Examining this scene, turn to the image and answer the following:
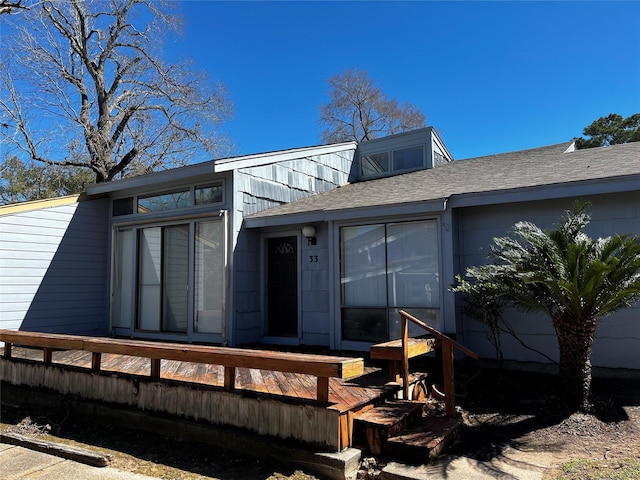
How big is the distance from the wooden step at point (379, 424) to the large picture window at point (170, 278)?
400 centimetres

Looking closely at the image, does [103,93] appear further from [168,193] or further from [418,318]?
[418,318]

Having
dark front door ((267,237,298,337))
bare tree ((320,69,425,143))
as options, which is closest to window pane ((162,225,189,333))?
dark front door ((267,237,298,337))

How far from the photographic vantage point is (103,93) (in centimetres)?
1873

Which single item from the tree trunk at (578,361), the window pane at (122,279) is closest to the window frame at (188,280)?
the window pane at (122,279)

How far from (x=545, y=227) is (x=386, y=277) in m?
2.26

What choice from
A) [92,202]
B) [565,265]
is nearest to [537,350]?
[565,265]

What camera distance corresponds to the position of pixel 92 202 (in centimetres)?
891

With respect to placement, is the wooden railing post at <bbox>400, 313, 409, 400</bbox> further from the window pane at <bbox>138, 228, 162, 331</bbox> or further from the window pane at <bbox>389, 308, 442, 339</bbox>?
the window pane at <bbox>138, 228, 162, 331</bbox>

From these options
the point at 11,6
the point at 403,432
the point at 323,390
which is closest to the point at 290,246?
the point at 323,390

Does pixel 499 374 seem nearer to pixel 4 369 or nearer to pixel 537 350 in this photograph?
pixel 537 350

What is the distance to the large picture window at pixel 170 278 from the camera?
760cm

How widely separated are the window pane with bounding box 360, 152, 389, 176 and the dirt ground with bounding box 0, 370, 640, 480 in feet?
22.1

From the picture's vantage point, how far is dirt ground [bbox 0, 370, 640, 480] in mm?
3715

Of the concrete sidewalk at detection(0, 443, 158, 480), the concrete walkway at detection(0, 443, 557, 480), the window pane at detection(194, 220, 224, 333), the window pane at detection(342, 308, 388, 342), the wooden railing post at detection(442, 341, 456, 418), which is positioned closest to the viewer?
the concrete walkway at detection(0, 443, 557, 480)
